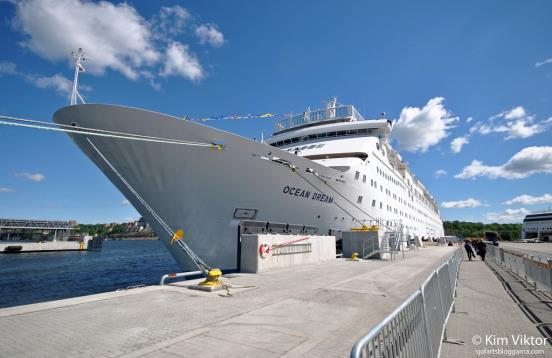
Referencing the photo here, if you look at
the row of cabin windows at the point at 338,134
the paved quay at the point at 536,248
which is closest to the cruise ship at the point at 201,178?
the row of cabin windows at the point at 338,134

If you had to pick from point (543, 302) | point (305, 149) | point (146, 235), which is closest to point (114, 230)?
point (146, 235)

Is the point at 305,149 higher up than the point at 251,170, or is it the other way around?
the point at 305,149

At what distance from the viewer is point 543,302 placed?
7734 millimetres

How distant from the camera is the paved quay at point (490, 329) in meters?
4.37

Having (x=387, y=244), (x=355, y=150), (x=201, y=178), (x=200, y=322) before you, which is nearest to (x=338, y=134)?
(x=355, y=150)

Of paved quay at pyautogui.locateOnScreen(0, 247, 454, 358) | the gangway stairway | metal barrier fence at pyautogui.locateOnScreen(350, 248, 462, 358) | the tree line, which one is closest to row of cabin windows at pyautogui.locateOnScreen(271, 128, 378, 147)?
the gangway stairway

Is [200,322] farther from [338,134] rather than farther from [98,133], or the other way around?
[338,134]

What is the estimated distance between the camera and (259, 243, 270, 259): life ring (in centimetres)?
1150

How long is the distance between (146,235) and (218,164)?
641 feet

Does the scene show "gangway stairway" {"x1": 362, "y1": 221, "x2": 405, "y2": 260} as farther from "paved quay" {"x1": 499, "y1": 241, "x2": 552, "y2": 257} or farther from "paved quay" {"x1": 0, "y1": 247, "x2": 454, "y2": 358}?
"paved quay" {"x1": 499, "y1": 241, "x2": 552, "y2": 257}

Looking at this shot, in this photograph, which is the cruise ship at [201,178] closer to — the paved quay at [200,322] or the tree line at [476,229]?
the paved quay at [200,322]

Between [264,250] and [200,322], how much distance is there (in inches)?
253

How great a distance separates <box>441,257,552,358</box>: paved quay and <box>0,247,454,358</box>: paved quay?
4.20 ft

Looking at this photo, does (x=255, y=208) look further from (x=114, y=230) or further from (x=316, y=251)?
Result: (x=114, y=230)
